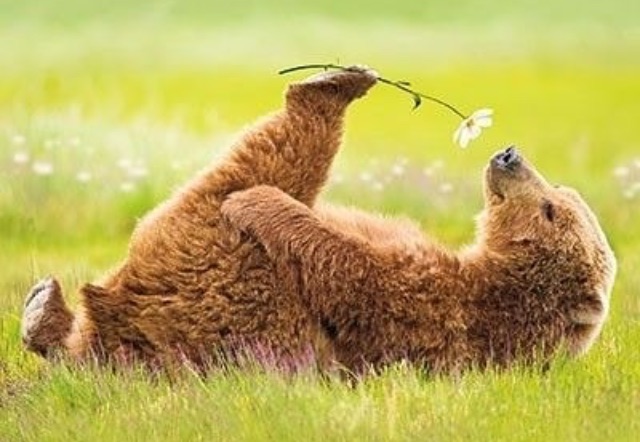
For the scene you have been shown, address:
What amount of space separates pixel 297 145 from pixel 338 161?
5.31 m

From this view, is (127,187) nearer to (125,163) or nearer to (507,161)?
(125,163)

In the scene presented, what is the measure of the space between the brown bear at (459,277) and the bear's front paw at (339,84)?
43 cm

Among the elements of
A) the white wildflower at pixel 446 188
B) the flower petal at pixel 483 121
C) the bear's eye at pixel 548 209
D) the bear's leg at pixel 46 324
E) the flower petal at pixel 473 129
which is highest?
the flower petal at pixel 483 121

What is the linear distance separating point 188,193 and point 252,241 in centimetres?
36

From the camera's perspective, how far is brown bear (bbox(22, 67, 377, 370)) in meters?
6.32

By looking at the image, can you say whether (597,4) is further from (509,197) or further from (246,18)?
(509,197)

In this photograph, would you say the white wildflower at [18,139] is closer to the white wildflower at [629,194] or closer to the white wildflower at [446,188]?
the white wildflower at [446,188]

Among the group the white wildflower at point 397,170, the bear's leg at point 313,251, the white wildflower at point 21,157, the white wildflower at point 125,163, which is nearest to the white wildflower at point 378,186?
the white wildflower at point 397,170

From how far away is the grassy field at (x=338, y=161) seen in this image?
592cm

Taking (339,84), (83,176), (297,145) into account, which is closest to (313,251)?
(297,145)

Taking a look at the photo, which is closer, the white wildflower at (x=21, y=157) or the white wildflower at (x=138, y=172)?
the white wildflower at (x=21, y=157)

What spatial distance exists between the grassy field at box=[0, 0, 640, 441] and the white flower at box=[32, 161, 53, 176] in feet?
0.06

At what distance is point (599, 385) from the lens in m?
6.26

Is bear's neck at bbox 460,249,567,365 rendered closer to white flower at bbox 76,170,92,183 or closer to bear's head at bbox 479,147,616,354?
bear's head at bbox 479,147,616,354
